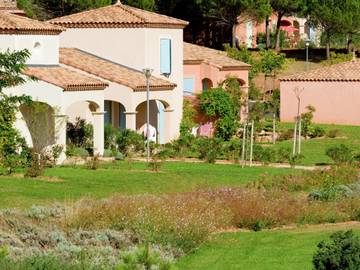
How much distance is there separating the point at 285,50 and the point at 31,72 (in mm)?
45509

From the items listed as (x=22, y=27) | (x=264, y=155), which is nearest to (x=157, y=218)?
(x=264, y=155)

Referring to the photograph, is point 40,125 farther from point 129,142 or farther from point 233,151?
point 233,151

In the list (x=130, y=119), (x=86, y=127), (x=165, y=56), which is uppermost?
(x=165, y=56)

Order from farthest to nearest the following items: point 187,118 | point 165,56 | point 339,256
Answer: point 187,118 < point 165,56 < point 339,256

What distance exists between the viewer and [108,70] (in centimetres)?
4256

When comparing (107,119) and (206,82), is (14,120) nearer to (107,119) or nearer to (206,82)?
(107,119)

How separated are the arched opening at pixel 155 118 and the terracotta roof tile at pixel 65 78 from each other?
4905mm

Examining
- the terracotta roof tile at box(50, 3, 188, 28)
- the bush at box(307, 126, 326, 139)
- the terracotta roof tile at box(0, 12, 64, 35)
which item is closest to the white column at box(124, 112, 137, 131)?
the terracotta roof tile at box(0, 12, 64, 35)

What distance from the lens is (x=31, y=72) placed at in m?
36.8

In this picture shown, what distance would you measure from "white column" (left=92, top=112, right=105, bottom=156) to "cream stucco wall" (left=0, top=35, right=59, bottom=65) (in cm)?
234

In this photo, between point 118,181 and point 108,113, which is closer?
point 118,181

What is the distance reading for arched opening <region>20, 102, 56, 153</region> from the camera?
120ft

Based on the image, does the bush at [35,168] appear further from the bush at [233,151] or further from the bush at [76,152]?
the bush at [233,151]

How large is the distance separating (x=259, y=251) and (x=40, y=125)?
61.8ft
